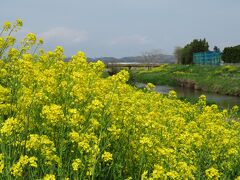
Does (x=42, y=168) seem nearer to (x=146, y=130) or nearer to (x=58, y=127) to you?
(x=58, y=127)

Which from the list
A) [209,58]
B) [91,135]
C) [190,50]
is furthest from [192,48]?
[91,135]

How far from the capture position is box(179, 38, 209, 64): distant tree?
66938 millimetres

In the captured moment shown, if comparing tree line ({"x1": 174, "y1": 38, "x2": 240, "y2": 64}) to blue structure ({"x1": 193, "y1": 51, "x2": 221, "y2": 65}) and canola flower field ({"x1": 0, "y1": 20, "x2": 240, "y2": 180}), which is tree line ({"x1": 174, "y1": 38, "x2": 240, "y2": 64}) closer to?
blue structure ({"x1": 193, "y1": 51, "x2": 221, "y2": 65})

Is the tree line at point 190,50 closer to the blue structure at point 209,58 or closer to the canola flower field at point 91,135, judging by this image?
the blue structure at point 209,58

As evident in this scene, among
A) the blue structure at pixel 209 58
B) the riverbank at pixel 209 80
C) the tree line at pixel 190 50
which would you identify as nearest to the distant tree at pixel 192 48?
the tree line at pixel 190 50

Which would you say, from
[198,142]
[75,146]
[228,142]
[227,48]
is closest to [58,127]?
[75,146]

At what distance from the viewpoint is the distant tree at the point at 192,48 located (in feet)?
220

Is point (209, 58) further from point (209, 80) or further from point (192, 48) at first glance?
point (209, 80)

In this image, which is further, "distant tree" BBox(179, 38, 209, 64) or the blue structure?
"distant tree" BBox(179, 38, 209, 64)

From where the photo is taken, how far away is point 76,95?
18.2 feet

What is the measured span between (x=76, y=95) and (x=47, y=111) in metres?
0.89

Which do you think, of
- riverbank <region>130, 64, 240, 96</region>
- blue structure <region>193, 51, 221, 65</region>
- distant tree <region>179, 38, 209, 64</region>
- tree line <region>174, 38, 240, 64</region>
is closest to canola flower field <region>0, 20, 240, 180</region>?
riverbank <region>130, 64, 240, 96</region>

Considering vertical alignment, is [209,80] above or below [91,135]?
below

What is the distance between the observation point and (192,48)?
66938 millimetres
